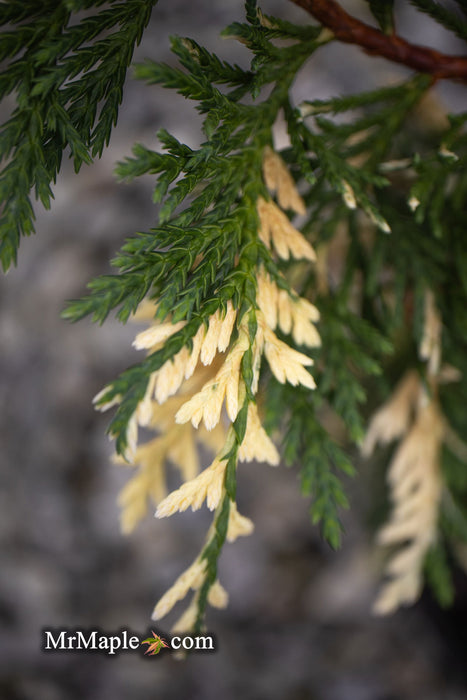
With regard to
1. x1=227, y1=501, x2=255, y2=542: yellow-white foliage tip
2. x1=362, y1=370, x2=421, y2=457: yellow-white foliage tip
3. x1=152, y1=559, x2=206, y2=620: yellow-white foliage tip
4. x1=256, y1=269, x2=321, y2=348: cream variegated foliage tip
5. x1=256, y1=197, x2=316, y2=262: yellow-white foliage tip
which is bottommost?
x1=152, y1=559, x2=206, y2=620: yellow-white foliage tip

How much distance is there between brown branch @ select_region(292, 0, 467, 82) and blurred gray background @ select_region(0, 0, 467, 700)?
5.35 feet

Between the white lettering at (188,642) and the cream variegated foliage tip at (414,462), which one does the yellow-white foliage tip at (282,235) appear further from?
the white lettering at (188,642)

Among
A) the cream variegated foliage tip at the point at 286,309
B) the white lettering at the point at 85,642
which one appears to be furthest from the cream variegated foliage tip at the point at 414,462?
the white lettering at the point at 85,642

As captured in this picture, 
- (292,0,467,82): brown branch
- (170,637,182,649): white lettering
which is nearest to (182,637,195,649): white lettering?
(170,637,182,649): white lettering

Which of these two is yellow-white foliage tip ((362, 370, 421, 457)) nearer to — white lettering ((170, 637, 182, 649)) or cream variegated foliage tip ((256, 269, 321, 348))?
cream variegated foliage tip ((256, 269, 321, 348))

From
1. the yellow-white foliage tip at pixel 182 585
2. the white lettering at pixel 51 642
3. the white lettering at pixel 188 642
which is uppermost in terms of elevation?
the yellow-white foliage tip at pixel 182 585

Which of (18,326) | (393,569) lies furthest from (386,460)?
(18,326)

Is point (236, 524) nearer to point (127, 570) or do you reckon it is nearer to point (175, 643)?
point (175, 643)

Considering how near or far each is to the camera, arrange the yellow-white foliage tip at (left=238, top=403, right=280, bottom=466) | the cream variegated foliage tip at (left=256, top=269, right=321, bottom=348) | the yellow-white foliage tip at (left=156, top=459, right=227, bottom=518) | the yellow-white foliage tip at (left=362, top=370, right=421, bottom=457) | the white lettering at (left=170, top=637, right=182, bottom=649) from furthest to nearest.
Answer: the yellow-white foliage tip at (left=362, top=370, right=421, bottom=457) → the white lettering at (left=170, top=637, right=182, bottom=649) → the cream variegated foliage tip at (left=256, top=269, right=321, bottom=348) → the yellow-white foliage tip at (left=238, top=403, right=280, bottom=466) → the yellow-white foliage tip at (left=156, top=459, right=227, bottom=518)

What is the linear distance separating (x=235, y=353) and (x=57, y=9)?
646 millimetres

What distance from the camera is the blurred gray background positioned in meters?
2.27

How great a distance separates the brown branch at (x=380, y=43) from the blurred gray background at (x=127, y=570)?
163 cm

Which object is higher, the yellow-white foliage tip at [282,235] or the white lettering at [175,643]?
the yellow-white foliage tip at [282,235]

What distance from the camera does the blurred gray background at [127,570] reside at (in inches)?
89.4
